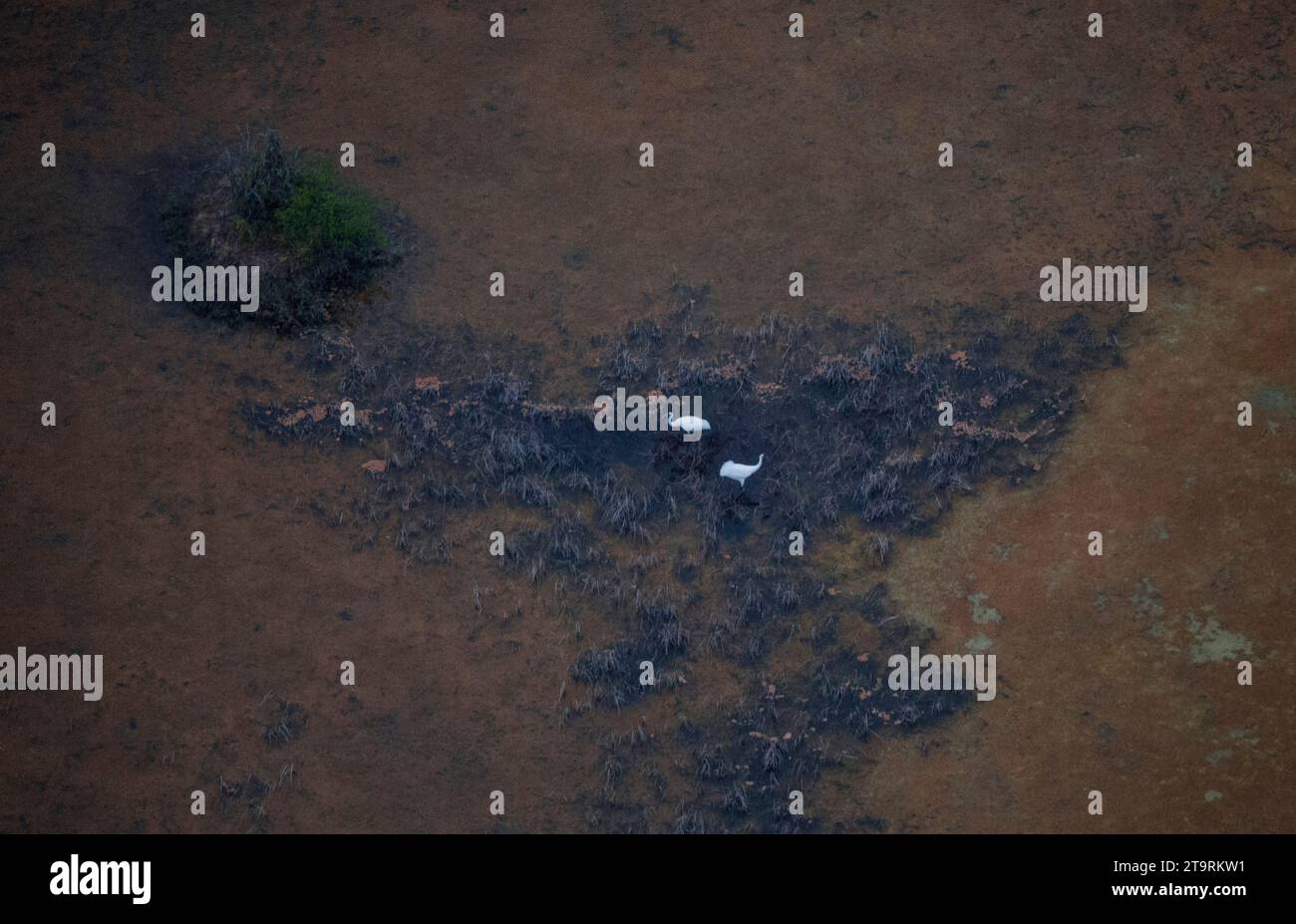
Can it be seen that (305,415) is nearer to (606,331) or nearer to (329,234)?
(329,234)

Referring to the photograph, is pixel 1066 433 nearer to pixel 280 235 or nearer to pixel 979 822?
pixel 979 822

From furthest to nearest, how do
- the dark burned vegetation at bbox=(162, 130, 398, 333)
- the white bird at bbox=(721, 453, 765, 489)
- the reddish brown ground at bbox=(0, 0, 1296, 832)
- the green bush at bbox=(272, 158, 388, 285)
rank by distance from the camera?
1. the green bush at bbox=(272, 158, 388, 285)
2. the dark burned vegetation at bbox=(162, 130, 398, 333)
3. the white bird at bbox=(721, 453, 765, 489)
4. the reddish brown ground at bbox=(0, 0, 1296, 832)

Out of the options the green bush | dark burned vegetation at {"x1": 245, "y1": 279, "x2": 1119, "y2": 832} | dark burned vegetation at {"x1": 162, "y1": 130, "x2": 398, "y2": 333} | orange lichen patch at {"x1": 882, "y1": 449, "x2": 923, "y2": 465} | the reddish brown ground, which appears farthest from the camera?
the green bush

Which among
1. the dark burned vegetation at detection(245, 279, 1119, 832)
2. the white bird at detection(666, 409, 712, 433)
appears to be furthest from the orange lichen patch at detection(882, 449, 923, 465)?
the white bird at detection(666, 409, 712, 433)

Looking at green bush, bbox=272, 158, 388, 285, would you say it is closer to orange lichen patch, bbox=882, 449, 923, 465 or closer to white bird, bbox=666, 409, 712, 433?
white bird, bbox=666, 409, 712, 433

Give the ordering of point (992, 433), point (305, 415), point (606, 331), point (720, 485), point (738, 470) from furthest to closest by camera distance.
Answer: point (606, 331) < point (305, 415) < point (992, 433) < point (720, 485) < point (738, 470)

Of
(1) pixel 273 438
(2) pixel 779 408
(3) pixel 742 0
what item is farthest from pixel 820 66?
(1) pixel 273 438

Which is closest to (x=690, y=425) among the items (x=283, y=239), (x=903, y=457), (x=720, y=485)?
(x=720, y=485)
